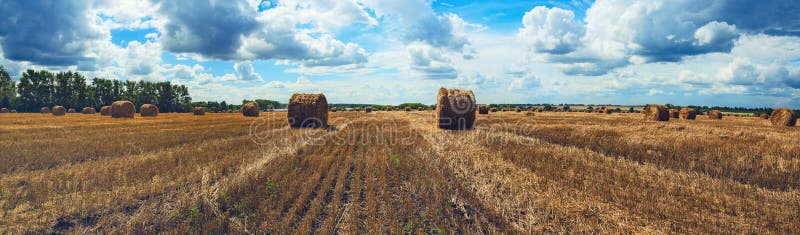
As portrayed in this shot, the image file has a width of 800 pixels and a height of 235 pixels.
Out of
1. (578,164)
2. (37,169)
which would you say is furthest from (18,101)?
(578,164)

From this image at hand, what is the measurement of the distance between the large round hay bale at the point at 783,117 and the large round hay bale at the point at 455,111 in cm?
2376

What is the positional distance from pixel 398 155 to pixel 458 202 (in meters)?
4.63

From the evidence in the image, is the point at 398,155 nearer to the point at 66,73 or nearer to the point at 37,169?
the point at 37,169

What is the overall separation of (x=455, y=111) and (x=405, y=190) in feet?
46.8

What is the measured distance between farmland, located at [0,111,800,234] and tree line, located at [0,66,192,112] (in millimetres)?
81320

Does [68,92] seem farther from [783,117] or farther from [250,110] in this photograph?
[783,117]

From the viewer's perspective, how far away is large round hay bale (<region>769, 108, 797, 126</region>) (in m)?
24.4

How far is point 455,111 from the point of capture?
2009 centimetres

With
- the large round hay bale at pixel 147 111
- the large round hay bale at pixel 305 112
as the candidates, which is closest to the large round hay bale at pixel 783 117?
the large round hay bale at pixel 305 112

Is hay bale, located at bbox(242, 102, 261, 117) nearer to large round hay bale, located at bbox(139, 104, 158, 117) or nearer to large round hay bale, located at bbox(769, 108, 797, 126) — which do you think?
large round hay bale, located at bbox(139, 104, 158, 117)

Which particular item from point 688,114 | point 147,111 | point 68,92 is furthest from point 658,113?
point 68,92

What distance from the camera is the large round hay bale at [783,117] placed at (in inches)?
960

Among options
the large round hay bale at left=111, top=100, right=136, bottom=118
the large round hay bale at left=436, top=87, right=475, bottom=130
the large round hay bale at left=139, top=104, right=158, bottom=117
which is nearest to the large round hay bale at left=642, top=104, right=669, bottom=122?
the large round hay bale at left=436, top=87, right=475, bottom=130

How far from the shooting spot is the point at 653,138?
12.1 meters
